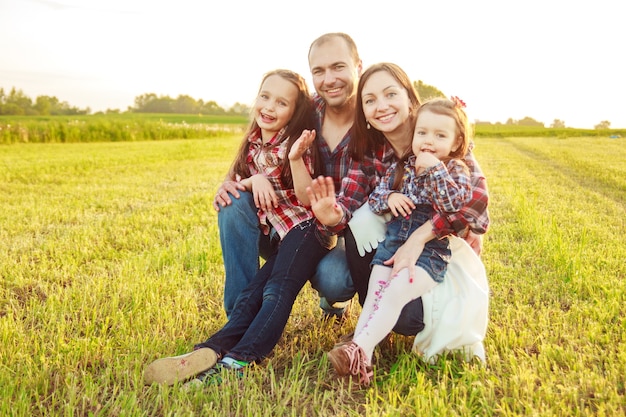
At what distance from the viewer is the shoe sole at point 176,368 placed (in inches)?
103

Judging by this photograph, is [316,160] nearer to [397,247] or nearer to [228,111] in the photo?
[397,247]

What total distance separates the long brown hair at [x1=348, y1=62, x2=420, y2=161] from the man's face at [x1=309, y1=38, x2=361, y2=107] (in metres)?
0.18

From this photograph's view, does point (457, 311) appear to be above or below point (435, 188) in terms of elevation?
below

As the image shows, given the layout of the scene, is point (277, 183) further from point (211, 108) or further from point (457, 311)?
point (211, 108)

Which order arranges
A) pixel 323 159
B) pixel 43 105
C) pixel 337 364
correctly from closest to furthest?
pixel 337 364 → pixel 323 159 → pixel 43 105

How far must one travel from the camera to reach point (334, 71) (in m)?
3.32

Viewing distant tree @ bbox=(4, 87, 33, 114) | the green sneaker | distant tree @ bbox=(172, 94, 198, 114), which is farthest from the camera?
distant tree @ bbox=(172, 94, 198, 114)

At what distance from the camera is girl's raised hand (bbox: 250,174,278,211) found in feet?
10.8

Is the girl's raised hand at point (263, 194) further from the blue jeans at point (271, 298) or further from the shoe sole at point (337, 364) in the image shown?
the shoe sole at point (337, 364)

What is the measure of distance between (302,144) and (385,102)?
0.50m

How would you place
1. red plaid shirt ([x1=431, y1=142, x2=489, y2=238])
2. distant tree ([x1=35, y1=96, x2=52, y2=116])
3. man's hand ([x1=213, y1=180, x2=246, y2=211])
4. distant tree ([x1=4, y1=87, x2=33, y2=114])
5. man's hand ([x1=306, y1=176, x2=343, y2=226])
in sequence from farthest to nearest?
distant tree ([x1=35, y1=96, x2=52, y2=116]) < distant tree ([x1=4, y1=87, x2=33, y2=114]) < man's hand ([x1=213, y1=180, x2=246, y2=211]) < man's hand ([x1=306, y1=176, x2=343, y2=226]) < red plaid shirt ([x1=431, y1=142, x2=489, y2=238])

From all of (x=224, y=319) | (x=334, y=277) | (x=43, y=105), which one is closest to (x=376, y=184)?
(x=334, y=277)

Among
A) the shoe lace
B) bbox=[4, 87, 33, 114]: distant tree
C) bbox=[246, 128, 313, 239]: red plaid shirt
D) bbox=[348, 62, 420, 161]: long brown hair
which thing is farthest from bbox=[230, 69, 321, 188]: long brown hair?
bbox=[4, 87, 33, 114]: distant tree

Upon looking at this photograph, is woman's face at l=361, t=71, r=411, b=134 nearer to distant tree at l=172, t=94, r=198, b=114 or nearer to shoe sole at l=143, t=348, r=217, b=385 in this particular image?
shoe sole at l=143, t=348, r=217, b=385
